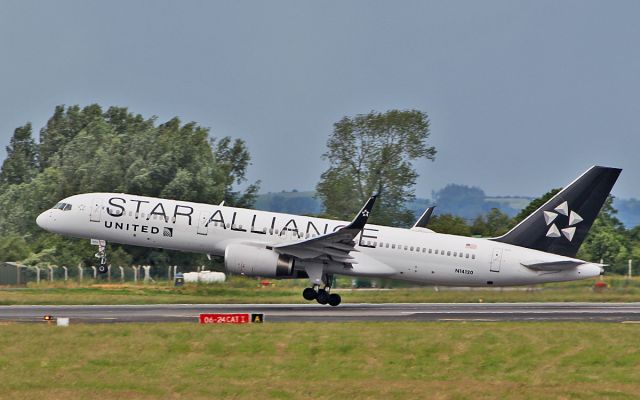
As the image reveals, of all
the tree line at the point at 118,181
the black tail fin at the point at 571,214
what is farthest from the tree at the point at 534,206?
the black tail fin at the point at 571,214

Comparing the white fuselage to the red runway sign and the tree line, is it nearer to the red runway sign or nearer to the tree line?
the red runway sign

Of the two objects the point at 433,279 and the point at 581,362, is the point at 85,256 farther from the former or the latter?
the point at 581,362

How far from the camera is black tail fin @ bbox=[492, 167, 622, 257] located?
4900 centimetres

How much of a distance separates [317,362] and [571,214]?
21.4 metres

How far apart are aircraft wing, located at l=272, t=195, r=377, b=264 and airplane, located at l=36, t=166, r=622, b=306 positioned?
38cm

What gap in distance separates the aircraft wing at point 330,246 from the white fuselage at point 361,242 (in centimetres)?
107

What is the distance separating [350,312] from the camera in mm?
44594

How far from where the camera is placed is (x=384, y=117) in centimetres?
10462

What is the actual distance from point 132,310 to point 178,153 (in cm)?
4541

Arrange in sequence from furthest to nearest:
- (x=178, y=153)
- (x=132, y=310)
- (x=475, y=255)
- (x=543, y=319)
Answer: (x=178, y=153) < (x=475, y=255) < (x=132, y=310) < (x=543, y=319)

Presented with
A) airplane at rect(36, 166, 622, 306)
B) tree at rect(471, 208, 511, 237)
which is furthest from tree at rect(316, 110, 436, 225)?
airplane at rect(36, 166, 622, 306)

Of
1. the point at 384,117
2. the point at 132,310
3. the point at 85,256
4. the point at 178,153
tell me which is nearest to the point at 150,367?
the point at 132,310

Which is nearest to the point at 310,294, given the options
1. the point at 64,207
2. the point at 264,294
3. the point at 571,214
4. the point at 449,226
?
the point at 264,294

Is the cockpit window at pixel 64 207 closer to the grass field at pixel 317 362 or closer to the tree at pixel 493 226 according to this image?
the grass field at pixel 317 362
